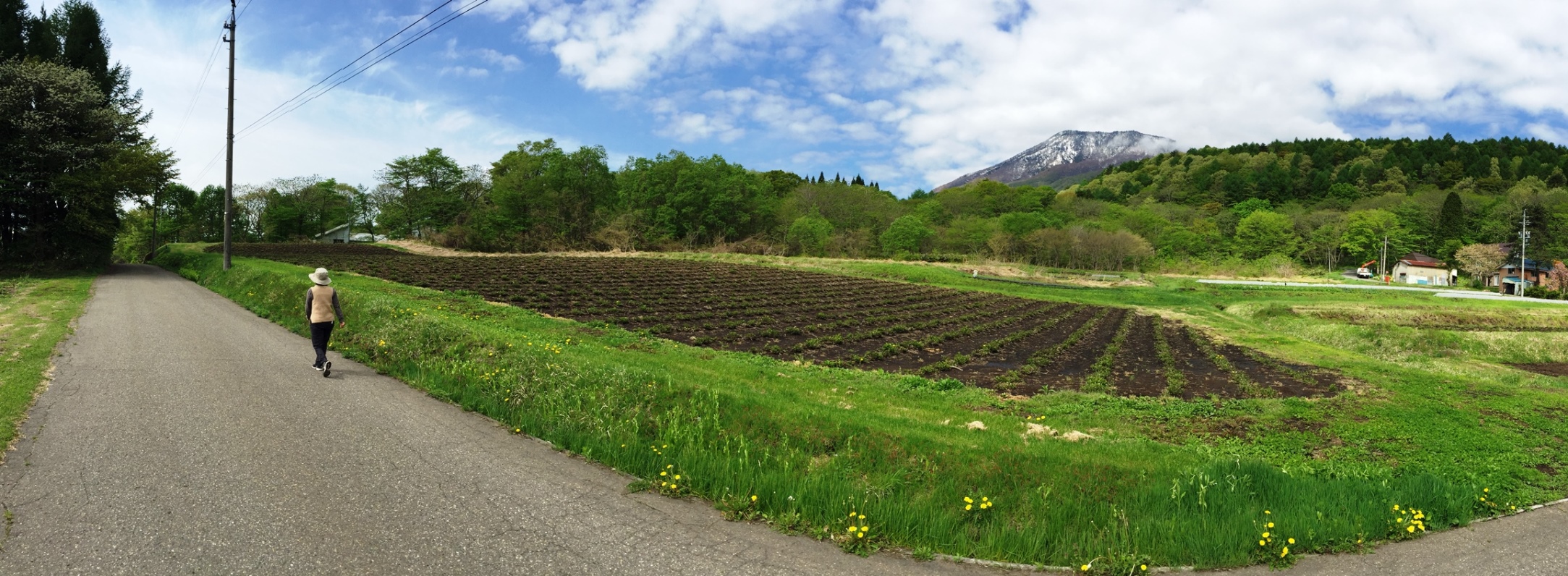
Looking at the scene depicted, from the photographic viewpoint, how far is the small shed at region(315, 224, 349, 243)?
268 feet

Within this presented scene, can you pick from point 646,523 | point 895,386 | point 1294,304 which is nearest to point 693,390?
point 646,523

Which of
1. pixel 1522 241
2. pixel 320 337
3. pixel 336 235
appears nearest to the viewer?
pixel 320 337

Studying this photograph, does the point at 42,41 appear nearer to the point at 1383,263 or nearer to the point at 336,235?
the point at 336,235

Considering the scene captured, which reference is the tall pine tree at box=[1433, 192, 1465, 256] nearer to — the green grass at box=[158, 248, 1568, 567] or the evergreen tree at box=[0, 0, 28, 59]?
the green grass at box=[158, 248, 1568, 567]

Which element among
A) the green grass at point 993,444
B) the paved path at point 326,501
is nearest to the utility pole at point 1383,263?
the green grass at point 993,444

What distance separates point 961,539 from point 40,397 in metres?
10.8

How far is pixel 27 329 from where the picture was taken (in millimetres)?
12625

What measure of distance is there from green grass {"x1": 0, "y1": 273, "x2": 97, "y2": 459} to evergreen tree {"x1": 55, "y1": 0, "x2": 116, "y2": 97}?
15.3 meters

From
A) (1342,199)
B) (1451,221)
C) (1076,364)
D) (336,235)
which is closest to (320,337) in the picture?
(1076,364)

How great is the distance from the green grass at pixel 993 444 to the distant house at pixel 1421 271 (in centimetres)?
9025

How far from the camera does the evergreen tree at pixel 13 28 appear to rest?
96.9 ft

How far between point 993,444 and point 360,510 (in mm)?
6109

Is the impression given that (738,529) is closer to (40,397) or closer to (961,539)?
(961,539)

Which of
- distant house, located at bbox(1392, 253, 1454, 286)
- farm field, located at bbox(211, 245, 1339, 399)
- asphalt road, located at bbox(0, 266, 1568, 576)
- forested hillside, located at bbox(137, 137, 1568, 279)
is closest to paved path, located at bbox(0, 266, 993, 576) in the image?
asphalt road, located at bbox(0, 266, 1568, 576)
